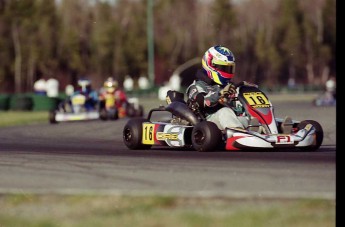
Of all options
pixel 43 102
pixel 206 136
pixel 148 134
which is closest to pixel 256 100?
pixel 206 136

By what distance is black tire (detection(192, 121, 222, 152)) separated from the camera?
1148 cm

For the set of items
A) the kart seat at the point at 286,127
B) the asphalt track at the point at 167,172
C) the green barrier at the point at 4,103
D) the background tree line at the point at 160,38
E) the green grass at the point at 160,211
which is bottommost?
the green grass at the point at 160,211

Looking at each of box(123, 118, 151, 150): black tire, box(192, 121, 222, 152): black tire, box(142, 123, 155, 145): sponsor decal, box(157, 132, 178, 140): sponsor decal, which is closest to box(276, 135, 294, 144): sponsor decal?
box(192, 121, 222, 152): black tire

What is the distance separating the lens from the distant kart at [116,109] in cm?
2478

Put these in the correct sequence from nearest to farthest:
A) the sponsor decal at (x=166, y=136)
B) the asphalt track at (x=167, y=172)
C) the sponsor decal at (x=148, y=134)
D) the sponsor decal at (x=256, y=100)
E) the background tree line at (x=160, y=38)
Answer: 1. the asphalt track at (x=167, y=172)
2. the sponsor decal at (x=256, y=100)
3. the sponsor decal at (x=166, y=136)
4. the sponsor decal at (x=148, y=134)
5. the background tree line at (x=160, y=38)

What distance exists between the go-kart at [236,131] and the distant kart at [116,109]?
472 inches

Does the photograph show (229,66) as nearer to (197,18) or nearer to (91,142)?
(91,142)

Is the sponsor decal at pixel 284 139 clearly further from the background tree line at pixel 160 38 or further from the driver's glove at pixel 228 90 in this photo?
the background tree line at pixel 160 38

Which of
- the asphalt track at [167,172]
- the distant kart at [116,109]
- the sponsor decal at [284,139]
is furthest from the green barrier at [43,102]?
the sponsor decal at [284,139]

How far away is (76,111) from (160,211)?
63.3ft

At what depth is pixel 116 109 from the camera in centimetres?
2494

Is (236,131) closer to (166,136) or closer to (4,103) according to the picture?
(166,136)

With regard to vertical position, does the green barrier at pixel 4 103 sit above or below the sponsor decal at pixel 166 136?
above

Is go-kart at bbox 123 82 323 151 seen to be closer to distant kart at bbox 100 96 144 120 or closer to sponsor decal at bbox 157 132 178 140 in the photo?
sponsor decal at bbox 157 132 178 140
